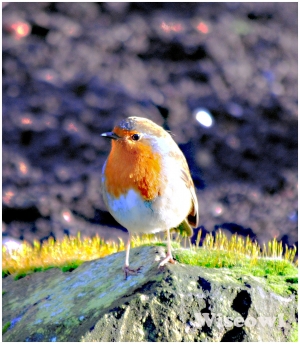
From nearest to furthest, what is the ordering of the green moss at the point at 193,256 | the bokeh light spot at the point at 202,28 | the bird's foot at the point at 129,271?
the bird's foot at the point at 129,271, the green moss at the point at 193,256, the bokeh light spot at the point at 202,28

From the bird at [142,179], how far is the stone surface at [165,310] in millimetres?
201

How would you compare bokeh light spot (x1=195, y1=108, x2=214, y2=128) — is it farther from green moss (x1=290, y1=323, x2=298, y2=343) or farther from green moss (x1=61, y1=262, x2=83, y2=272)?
green moss (x1=290, y1=323, x2=298, y2=343)

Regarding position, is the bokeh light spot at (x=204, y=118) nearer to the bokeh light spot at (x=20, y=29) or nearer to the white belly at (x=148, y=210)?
the bokeh light spot at (x=20, y=29)

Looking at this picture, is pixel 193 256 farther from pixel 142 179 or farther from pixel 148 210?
pixel 142 179

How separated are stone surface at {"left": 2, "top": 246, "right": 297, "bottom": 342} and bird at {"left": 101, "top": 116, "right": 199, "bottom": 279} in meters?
0.20

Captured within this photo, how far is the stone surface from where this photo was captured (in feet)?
10.7

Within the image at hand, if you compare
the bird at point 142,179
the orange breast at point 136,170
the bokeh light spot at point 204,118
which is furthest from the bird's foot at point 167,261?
the bokeh light spot at point 204,118

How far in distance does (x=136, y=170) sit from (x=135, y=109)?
4.30 meters

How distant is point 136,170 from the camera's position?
139 inches

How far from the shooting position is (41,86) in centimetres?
791

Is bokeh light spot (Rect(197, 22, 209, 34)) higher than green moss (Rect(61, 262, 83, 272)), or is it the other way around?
bokeh light spot (Rect(197, 22, 209, 34))

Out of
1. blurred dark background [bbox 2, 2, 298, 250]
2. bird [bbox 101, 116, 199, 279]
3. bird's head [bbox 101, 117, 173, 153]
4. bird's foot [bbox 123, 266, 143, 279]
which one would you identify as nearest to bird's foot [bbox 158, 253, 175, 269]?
bird [bbox 101, 116, 199, 279]

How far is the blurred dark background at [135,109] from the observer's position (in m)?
7.66

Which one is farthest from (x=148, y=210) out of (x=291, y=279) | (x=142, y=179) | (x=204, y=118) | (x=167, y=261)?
(x=204, y=118)
